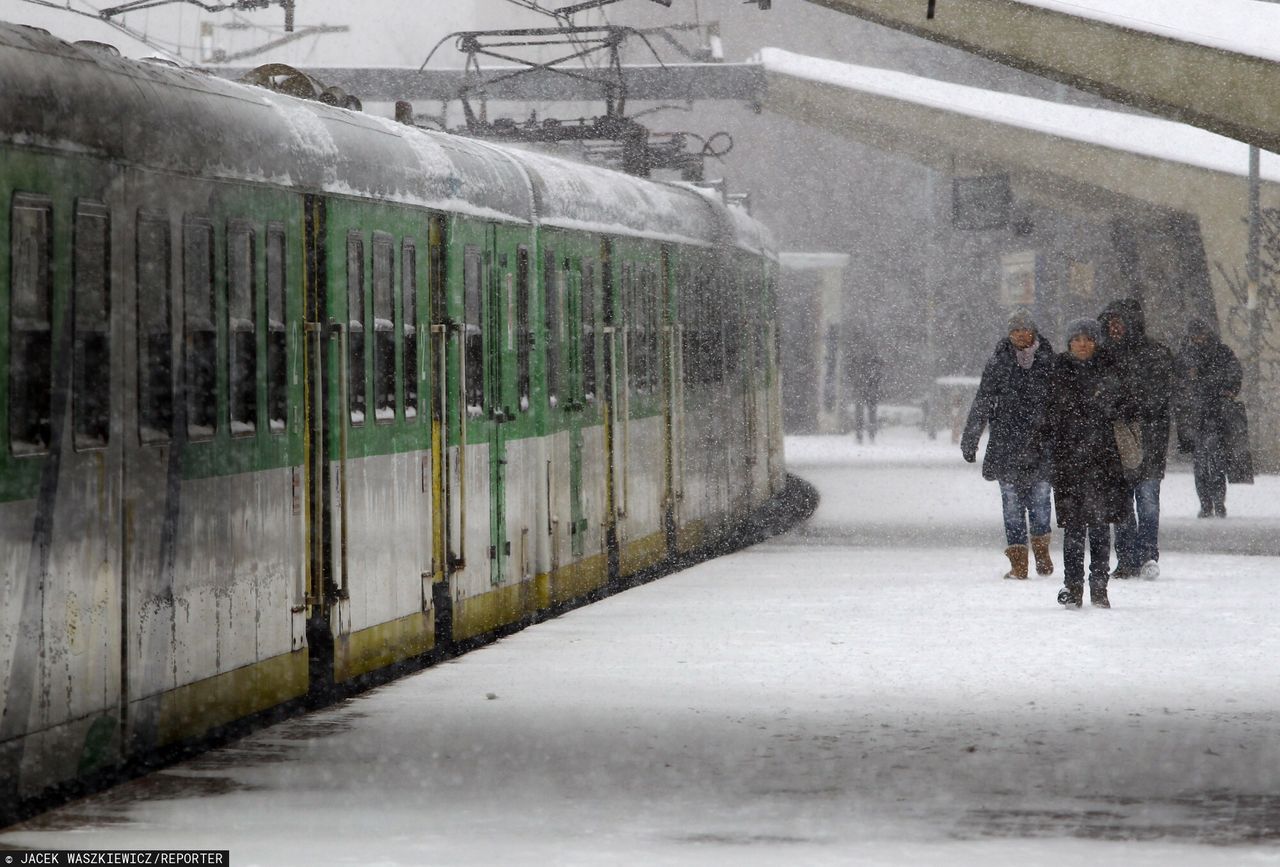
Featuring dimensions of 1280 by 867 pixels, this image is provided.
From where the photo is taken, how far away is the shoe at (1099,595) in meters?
16.0

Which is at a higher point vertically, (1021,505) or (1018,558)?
(1021,505)

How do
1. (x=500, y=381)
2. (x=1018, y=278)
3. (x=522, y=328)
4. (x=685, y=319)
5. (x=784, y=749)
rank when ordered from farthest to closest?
(x=1018, y=278)
(x=685, y=319)
(x=522, y=328)
(x=500, y=381)
(x=784, y=749)

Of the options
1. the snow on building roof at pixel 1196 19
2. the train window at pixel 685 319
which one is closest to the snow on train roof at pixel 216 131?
the train window at pixel 685 319

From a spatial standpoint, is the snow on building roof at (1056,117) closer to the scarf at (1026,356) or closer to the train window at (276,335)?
the scarf at (1026,356)

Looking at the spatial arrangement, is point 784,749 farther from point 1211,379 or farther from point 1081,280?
point 1081,280

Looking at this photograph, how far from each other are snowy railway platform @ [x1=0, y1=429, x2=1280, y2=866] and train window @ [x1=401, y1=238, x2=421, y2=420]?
1302 millimetres

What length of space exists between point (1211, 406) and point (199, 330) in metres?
16.8

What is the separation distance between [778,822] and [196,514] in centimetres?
288

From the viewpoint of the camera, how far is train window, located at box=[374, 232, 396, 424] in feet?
42.0

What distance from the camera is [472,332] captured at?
48.3 feet

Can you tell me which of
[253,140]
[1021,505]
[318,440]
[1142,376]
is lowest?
[1021,505]

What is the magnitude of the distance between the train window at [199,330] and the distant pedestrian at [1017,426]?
333 inches

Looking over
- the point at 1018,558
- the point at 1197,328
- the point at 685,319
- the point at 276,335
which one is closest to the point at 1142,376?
the point at 1018,558

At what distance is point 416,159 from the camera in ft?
44.7
